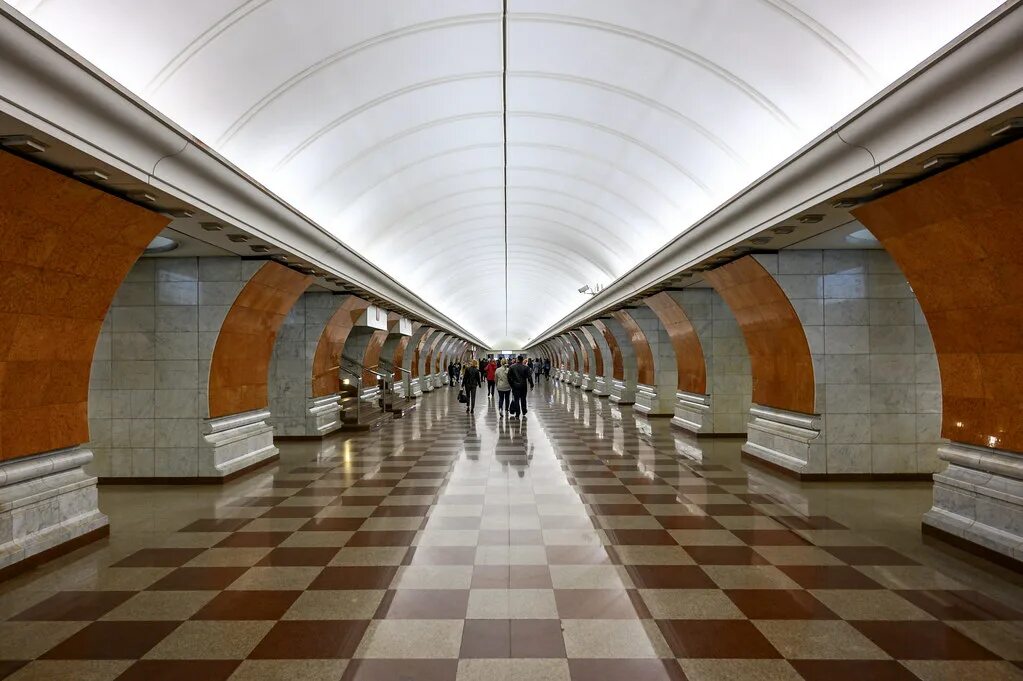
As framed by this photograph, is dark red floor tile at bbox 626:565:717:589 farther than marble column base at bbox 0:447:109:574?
No

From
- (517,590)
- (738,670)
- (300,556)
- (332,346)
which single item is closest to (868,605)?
(738,670)

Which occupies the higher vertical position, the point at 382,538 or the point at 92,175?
the point at 92,175

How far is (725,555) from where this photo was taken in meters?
5.36

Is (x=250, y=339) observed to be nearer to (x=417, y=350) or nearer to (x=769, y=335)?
(x=769, y=335)

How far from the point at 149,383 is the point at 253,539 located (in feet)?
14.0

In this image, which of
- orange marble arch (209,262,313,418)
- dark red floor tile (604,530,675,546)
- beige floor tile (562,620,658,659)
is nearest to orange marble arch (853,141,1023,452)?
dark red floor tile (604,530,675,546)

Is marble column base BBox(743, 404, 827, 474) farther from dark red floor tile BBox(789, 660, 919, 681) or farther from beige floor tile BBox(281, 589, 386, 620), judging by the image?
beige floor tile BBox(281, 589, 386, 620)

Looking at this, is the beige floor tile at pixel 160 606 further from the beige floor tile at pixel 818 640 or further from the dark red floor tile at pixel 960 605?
the dark red floor tile at pixel 960 605

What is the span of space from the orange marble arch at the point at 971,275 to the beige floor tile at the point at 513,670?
4559 mm

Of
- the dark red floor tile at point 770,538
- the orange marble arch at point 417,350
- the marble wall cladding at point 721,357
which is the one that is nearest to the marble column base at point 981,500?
the dark red floor tile at point 770,538

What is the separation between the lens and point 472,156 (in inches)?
457

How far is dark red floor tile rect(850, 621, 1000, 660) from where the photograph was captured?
3.55m

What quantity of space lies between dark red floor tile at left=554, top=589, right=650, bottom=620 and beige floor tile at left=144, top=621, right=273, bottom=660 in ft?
6.39

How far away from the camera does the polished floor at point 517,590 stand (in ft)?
11.4
